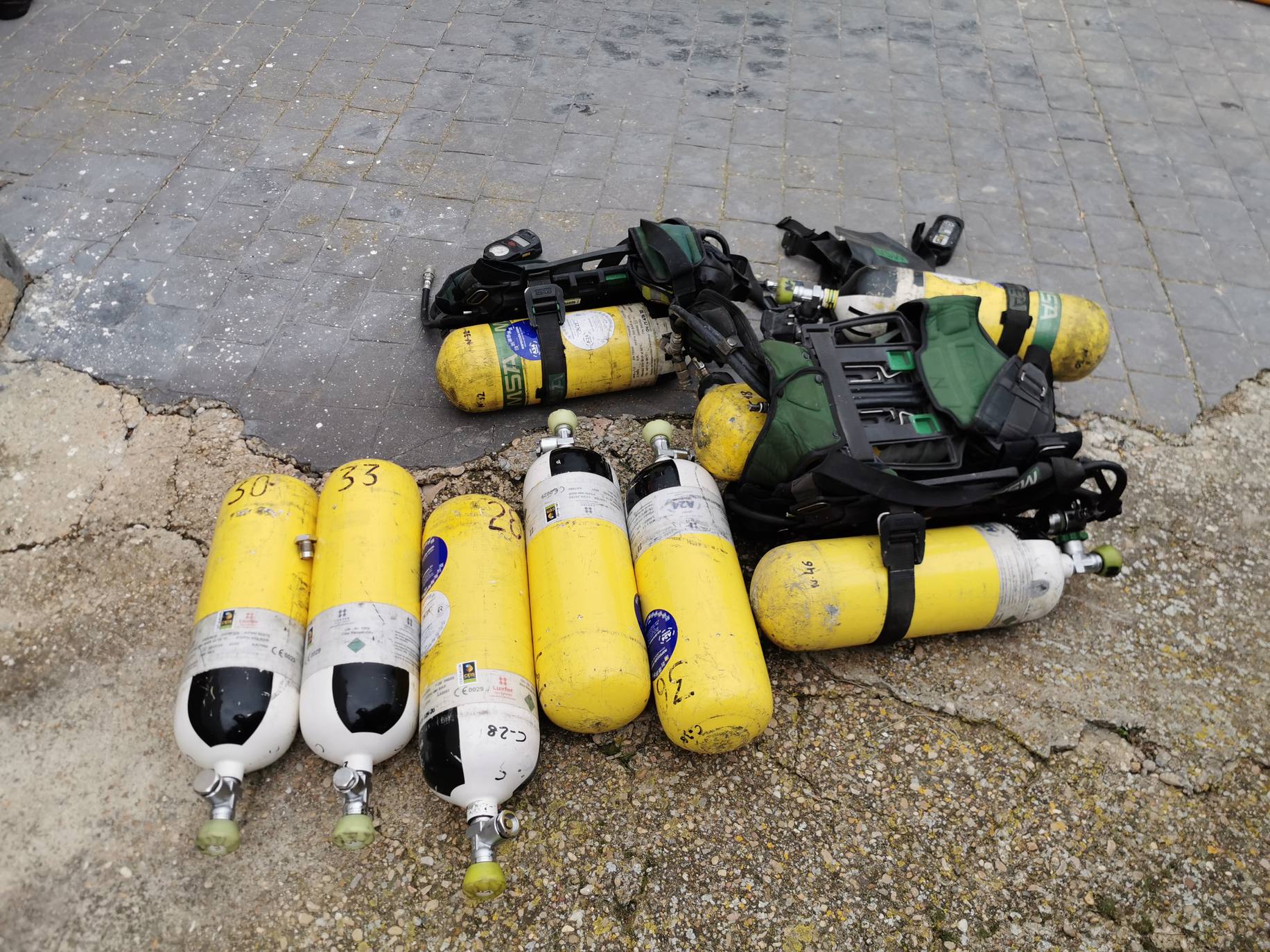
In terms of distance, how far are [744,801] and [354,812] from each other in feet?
4.26

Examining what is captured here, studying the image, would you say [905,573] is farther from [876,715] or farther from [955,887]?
[955,887]

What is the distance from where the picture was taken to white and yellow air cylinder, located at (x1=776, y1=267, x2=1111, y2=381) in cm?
403

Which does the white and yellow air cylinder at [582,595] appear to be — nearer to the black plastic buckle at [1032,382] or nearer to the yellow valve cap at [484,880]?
the yellow valve cap at [484,880]

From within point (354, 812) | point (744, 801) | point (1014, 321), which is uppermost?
point (1014, 321)

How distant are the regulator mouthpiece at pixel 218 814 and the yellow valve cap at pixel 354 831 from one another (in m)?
0.32

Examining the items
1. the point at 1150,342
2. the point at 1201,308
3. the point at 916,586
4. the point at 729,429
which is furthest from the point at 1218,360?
the point at 729,429

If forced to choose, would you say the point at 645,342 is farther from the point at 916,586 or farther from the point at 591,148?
the point at 591,148

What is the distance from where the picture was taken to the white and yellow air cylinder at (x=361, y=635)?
9.29 ft

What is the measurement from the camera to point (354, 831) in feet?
8.79

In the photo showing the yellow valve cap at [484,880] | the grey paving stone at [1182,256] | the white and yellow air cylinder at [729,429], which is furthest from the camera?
the grey paving stone at [1182,256]

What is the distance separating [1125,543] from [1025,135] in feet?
11.6

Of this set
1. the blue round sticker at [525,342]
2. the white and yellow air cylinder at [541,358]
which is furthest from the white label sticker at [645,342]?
the blue round sticker at [525,342]

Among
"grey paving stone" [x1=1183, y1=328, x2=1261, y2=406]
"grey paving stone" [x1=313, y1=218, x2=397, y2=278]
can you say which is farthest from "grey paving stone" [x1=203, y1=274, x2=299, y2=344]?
"grey paving stone" [x1=1183, y1=328, x2=1261, y2=406]

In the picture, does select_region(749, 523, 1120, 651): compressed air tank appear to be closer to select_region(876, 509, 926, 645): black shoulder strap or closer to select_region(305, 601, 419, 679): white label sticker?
select_region(876, 509, 926, 645): black shoulder strap
